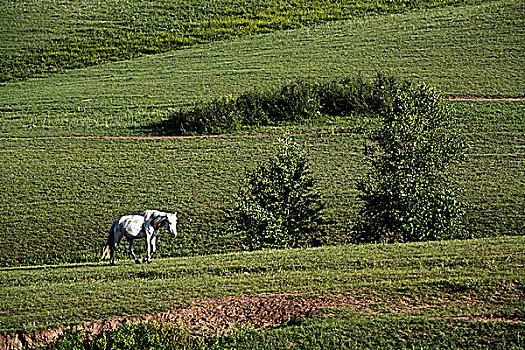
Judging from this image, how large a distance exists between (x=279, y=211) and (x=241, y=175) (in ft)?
37.0

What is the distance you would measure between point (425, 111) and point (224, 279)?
622 inches

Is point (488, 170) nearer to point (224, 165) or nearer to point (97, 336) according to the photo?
point (224, 165)

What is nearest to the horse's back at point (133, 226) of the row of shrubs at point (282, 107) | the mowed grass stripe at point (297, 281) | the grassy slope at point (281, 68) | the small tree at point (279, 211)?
the mowed grass stripe at point (297, 281)

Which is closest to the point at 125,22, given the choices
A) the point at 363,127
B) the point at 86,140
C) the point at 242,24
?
the point at 242,24

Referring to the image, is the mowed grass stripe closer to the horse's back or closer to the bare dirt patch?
the bare dirt patch

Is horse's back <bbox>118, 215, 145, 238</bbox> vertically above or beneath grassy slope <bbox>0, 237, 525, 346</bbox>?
above

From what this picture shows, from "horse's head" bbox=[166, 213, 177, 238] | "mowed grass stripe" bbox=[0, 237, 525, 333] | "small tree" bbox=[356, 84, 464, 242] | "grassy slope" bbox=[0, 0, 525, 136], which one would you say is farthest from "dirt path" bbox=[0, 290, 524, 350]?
"grassy slope" bbox=[0, 0, 525, 136]

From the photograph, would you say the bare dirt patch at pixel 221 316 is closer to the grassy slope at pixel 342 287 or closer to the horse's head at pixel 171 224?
the grassy slope at pixel 342 287

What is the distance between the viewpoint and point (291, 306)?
528 inches

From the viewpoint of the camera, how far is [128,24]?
260 feet

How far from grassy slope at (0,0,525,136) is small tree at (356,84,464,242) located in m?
25.5

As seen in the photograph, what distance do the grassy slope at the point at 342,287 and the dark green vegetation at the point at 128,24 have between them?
57345 millimetres

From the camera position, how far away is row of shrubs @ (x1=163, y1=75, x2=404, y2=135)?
47.0 metres

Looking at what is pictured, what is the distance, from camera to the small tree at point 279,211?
24453 millimetres
